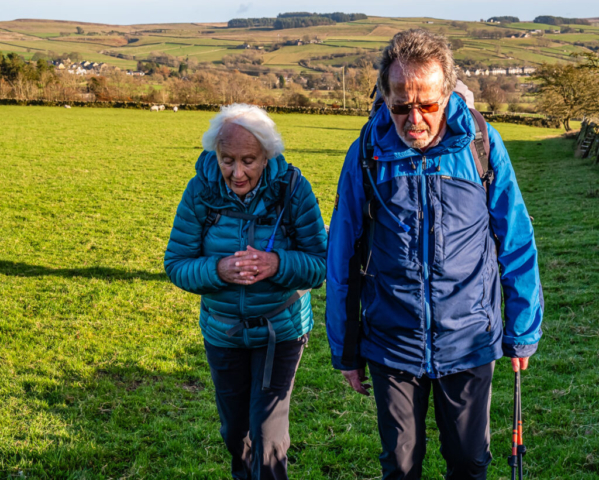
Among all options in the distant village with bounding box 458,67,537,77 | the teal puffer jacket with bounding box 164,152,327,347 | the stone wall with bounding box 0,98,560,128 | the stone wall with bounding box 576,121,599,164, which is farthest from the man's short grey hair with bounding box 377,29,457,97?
the distant village with bounding box 458,67,537,77

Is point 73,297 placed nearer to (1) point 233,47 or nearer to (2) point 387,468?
(2) point 387,468

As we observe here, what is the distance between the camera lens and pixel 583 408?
467 cm

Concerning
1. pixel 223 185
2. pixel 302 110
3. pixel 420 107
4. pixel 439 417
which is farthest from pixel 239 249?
pixel 302 110

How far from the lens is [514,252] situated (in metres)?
2.54

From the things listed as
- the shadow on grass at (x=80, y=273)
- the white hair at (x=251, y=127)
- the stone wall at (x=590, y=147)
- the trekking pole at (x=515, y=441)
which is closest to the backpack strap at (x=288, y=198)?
the white hair at (x=251, y=127)

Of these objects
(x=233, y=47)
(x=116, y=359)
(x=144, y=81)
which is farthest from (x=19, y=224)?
(x=233, y=47)

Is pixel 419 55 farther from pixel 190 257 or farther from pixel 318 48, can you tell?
pixel 318 48

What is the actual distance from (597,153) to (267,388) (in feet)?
71.1

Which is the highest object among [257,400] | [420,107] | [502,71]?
[502,71]

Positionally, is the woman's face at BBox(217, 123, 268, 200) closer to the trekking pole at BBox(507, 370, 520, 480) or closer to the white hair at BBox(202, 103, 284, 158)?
the white hair at BBox(202, 103, 284, 158)

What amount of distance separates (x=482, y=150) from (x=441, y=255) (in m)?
0.51

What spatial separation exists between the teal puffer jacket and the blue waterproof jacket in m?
0.45

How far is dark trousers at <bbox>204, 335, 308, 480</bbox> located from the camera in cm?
304

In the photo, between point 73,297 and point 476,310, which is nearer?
point 476,310
